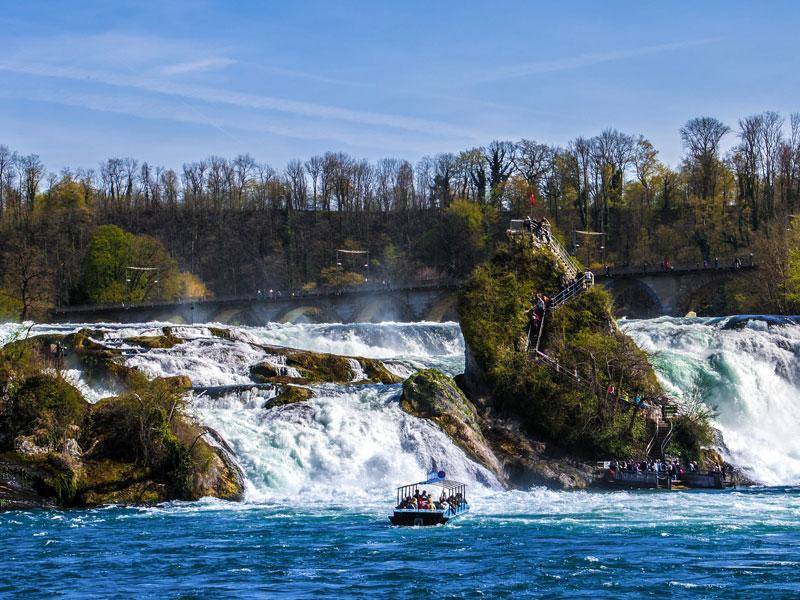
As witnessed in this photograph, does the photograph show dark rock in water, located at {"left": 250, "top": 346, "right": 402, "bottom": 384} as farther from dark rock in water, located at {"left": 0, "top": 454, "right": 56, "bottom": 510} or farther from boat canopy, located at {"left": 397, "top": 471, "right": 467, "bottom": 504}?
dark rock in water, located at {"left": 0, "top": 454, "right": 56, "bottom": 510}

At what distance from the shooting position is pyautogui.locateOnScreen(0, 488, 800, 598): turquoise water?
1106 inches

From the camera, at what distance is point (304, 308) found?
10125cm

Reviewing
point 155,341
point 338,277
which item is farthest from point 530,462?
point 338,277

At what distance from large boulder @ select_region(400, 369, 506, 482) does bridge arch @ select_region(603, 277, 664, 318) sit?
43.2 m

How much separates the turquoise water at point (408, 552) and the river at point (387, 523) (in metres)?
0.08

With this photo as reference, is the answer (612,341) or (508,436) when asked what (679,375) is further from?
(508,436)

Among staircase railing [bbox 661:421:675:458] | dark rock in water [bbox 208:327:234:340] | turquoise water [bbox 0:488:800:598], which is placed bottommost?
turquoise water [bbox 0:488:800:598]

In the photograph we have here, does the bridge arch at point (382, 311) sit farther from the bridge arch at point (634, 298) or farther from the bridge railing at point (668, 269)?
the bridge railing at point (668, 269)

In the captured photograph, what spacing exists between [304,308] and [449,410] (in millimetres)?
55056

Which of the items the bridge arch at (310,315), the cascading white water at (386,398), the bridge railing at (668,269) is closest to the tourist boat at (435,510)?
the cascading white water at (386,398)

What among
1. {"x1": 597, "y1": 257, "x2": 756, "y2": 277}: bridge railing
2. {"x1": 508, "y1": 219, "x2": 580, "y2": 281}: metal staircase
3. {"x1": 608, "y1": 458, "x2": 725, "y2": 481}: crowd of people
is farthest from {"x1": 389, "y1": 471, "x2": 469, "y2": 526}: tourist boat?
{"x1": 597, "y1": 257, "x2": 756, "y2": 277}: bridge railing

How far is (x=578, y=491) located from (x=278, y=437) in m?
10.5

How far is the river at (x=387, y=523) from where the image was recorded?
28.6 meters

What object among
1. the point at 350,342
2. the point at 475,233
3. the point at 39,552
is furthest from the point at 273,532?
the point at 475,233
